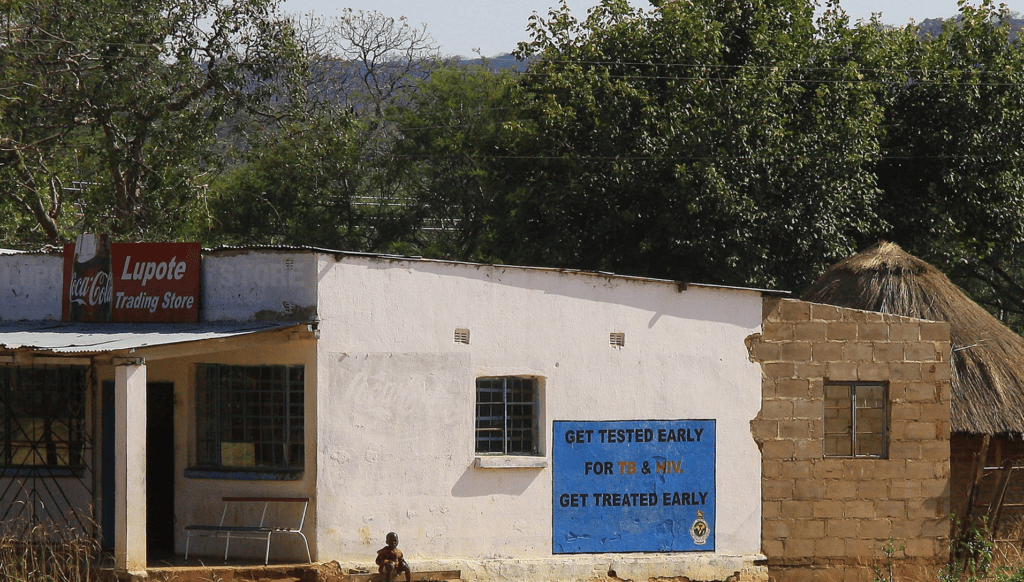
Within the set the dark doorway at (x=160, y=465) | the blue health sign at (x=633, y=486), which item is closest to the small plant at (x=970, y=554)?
the blue health sign at (x=633, y=486)

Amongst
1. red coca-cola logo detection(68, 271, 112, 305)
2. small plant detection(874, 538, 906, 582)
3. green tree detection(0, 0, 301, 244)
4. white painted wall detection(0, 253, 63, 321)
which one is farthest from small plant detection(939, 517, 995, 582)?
green tree detection(0, 0, 301, 244)

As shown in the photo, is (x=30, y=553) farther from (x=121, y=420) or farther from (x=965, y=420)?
(x=965, y=420)

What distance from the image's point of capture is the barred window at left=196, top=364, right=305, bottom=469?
11609 mm

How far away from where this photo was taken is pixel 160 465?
12250 millimetres

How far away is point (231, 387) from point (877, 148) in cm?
1405

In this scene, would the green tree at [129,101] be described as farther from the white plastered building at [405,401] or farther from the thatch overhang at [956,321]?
the thatch overhang at [956,321]

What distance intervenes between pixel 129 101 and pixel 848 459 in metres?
16.5

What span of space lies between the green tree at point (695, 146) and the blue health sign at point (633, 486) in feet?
24.4

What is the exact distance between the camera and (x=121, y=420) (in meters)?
10.0

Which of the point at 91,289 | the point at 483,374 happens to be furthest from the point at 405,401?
the point at 91,289

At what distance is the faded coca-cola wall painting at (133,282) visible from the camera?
11609 millimetres

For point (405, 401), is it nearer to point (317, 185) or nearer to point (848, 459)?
point (848, 459)

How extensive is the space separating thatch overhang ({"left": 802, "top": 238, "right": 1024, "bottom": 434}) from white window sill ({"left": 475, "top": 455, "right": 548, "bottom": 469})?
5.33 meters

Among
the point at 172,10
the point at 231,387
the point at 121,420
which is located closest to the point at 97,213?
the point at 172,10
